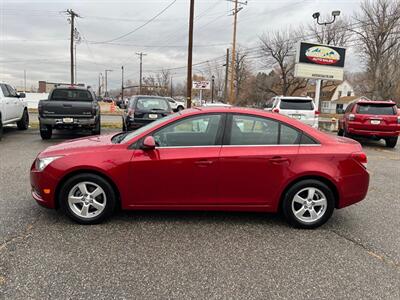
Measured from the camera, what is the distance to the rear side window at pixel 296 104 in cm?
1220

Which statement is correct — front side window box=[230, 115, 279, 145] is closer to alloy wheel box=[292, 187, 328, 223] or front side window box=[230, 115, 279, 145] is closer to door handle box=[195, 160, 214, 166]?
door handle box=[195, 160, 214, 166]

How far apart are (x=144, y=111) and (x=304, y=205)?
773cm

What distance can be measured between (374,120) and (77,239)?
10863mm

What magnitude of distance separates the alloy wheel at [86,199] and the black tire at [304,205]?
227 centimetres

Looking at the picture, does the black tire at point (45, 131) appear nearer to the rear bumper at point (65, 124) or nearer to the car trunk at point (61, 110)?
the rear bumper at point (65, 124)

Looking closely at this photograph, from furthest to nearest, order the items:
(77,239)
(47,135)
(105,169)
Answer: (47,135)
(105,169)
(77,239)

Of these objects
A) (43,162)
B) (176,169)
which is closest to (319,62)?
(176,169)

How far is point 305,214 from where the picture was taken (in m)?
4.15

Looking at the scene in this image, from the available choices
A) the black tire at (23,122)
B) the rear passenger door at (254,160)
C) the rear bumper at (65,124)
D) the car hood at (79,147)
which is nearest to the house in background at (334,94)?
the black tire at (23,122)

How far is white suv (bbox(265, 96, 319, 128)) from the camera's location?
12.1 meters

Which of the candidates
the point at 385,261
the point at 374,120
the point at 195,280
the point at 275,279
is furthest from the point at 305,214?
the point at 374,120

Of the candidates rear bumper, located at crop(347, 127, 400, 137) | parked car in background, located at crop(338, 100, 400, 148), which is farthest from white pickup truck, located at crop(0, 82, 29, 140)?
rear bumper, located at crop(347, 127, 400, 137)

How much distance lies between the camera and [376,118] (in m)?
11.3

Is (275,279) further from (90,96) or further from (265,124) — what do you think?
(90,96)
